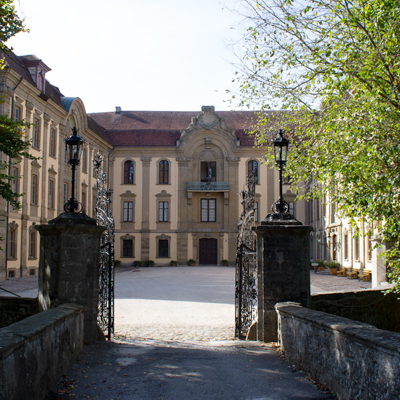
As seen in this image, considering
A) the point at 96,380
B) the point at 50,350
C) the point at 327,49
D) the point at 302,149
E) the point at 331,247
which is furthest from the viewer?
the point at 331,247

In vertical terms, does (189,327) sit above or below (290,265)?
below

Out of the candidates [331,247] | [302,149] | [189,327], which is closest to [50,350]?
[189,327]

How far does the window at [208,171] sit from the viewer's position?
41594mm

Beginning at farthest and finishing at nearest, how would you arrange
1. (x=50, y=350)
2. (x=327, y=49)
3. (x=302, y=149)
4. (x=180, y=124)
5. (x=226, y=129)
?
(x=180, y=124) < (x=226, y=129) < (x=302, y=149) < (x=327, y=49) < (x=50, y=350)

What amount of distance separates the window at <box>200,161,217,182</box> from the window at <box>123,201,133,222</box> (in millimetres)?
6421

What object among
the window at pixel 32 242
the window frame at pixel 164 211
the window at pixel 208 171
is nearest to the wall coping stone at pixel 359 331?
the window at pixel 32 242

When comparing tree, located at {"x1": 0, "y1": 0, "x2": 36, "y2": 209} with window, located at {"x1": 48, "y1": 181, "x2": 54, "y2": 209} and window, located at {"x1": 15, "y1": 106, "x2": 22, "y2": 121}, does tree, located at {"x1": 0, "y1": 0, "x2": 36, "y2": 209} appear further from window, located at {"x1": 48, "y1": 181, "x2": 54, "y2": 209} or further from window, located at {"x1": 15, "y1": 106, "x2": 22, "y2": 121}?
window, located at {"x1": 48, "y1": 181, "x2": 54, "y2": 209}

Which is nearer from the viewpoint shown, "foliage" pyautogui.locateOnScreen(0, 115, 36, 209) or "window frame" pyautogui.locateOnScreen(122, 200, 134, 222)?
"foliage" pyautogui.locateOnScreen(0, 115, 36, 209)

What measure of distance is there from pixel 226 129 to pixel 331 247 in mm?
13562

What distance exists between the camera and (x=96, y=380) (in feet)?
18.3

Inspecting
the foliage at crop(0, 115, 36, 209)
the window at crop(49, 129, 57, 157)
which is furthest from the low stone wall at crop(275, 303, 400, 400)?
the window at crop(49, 129, 57, 157)

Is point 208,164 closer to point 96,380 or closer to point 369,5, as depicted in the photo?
point 369,5

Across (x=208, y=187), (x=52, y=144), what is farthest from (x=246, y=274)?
(x=208, y=187)

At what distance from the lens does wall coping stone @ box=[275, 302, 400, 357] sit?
4020 millimetres
